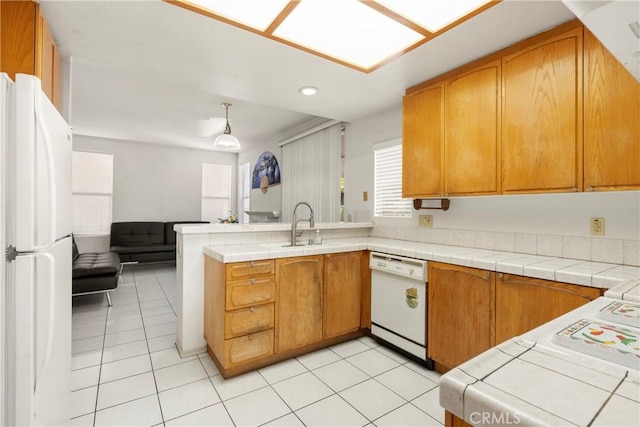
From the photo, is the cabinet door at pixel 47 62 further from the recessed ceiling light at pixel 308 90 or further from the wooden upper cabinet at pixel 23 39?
the recessed ceiling light at pixel 308 90

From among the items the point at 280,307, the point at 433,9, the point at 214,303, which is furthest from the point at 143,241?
the point at 433,9

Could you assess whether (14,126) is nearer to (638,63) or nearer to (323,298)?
(638,63)

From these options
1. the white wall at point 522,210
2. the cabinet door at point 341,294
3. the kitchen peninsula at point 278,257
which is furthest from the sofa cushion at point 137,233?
the cabinet door at point 341,294

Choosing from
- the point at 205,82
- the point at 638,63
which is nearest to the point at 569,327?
the point at 638,63

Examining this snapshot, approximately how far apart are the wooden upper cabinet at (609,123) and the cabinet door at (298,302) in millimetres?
1925

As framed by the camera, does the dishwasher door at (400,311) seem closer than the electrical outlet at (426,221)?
Yes

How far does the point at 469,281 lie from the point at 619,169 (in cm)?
102

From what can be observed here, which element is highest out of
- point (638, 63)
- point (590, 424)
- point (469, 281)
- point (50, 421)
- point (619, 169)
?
point (638, 63)

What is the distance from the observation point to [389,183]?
3.40 meters

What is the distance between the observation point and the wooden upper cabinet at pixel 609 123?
159cm

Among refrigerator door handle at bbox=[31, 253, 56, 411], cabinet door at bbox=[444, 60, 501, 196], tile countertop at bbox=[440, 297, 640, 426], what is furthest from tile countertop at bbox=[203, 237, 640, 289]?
tile countertop at bbox=[440, 297, 640, 426]

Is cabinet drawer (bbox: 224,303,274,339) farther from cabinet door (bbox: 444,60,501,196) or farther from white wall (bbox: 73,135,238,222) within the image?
white wall (bbox: 73,135,238,222)

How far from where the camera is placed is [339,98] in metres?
3.08

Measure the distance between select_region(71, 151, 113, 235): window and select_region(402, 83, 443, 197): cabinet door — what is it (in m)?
6.07
